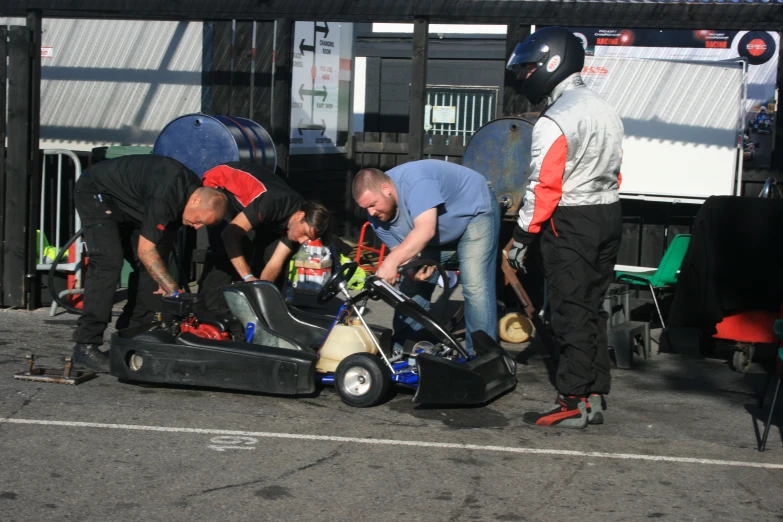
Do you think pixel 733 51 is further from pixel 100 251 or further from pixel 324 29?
pixel 100 251

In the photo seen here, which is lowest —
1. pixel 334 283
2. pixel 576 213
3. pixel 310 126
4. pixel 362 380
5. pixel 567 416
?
pixel 567 416

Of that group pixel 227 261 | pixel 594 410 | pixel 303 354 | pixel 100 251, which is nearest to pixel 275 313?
pixel 303 354

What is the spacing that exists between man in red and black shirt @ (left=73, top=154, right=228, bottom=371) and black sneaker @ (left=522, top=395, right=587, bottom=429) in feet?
7.85

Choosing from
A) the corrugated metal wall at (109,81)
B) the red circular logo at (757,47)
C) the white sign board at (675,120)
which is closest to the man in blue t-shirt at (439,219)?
the white sign board at (675,120)

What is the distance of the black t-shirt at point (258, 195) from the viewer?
686 centimetres

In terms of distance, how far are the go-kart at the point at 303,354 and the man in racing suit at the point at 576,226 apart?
53cm

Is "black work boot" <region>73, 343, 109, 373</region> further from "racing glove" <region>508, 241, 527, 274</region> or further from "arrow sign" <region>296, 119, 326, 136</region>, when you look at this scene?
"arrow sign" <region>296, 119, 326, 136</region>

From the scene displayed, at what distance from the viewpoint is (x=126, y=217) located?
260 inches

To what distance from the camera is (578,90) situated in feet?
17.9

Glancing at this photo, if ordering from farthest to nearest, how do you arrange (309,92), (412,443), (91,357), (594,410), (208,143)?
1. (309,92)
2. (208,143)
3. (91,357)
4. (594,410)
5. (412,443)

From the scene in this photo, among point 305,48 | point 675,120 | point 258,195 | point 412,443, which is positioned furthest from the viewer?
point 305,48

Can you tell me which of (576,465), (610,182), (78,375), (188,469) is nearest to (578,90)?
(610,182)

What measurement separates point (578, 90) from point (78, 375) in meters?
3.43

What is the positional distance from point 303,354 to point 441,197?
124cm
